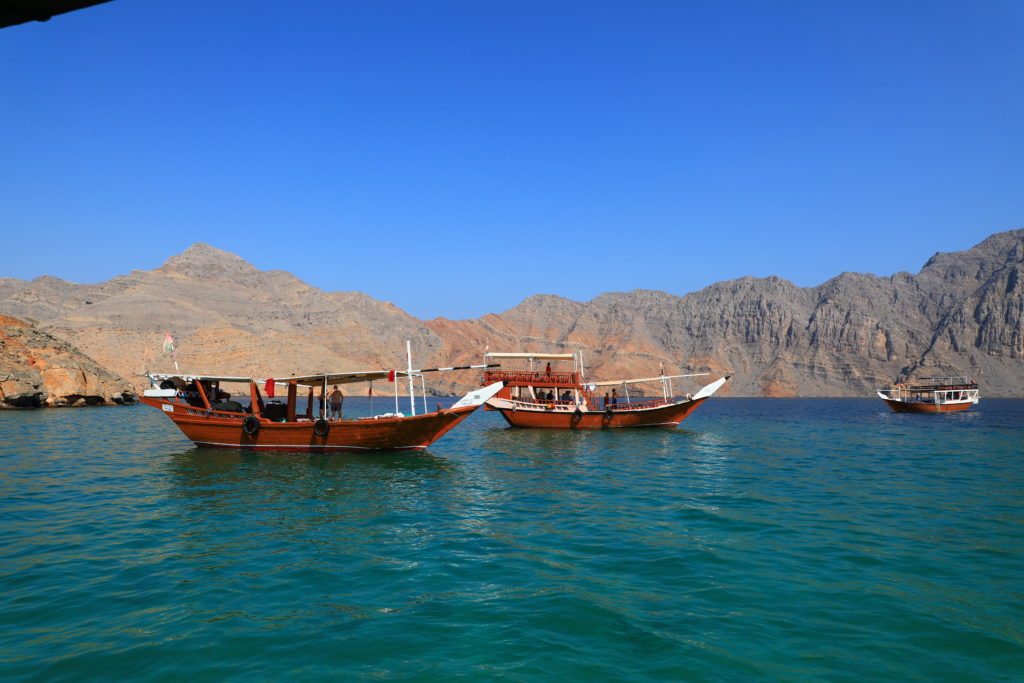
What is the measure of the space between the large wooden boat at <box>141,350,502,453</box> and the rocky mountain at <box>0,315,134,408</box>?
140ft

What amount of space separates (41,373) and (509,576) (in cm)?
7590

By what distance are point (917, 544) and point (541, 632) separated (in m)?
9.70

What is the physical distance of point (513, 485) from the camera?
2064 cm

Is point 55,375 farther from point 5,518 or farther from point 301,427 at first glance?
point 5,518

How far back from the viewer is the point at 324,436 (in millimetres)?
27672

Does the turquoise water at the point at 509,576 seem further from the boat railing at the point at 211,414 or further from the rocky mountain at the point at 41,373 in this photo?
the rocky mountain at the point at 41,373


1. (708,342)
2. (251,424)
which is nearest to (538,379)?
(251,424)

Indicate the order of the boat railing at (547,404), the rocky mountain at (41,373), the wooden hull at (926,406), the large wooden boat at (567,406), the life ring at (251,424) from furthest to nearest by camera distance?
the wooden hull at (926,406), the rocky mountain at (41,373), the boat railing at (547,404), the large wooden boat at (567,406), the life ring at (251,424)

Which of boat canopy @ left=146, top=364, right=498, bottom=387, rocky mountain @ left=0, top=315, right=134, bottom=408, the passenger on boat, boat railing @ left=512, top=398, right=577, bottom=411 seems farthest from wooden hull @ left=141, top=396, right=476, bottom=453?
rocky mountain @ left=0, top=315, right=134, bottom=408

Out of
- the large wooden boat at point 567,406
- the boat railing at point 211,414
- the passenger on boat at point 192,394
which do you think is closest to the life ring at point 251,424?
the boat railing at point 211,414

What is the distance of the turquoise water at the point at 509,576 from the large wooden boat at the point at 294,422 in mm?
5370

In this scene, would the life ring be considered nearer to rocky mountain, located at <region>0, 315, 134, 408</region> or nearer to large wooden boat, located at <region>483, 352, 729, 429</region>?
large wooden boat, located at <region>483, 352, 729, 429</region>

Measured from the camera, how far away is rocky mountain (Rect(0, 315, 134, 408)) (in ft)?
193

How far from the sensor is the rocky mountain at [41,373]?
2315 inches
